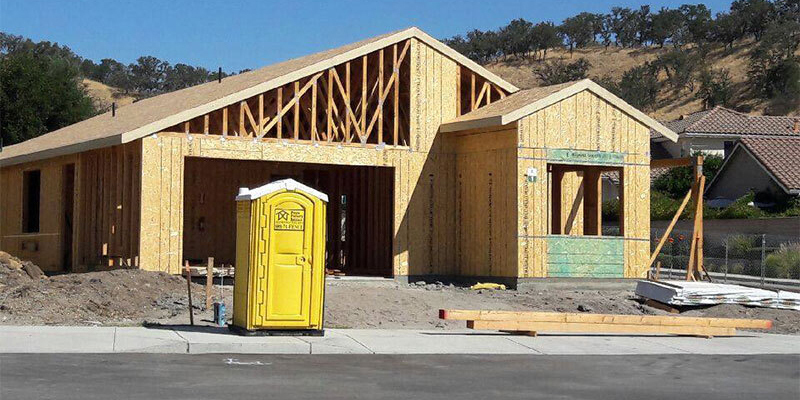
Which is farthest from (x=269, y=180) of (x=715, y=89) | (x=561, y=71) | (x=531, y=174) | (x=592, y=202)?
(x=561, y=71)

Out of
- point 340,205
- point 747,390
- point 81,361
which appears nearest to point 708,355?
point 747,390

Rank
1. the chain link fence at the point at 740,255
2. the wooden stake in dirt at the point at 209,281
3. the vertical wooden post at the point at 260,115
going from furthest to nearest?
the chain link fence at the point at 740,255 → the vertical wooden post at the point at 260,115 → the wooden stake in dirt at the point at 209,281

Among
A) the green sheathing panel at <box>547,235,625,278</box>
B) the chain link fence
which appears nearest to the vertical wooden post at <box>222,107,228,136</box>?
the green sheathing panel at <box>547,235,625,278</box>

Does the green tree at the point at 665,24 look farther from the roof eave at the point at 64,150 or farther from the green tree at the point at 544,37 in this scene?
the roof eave at the point at 64,150

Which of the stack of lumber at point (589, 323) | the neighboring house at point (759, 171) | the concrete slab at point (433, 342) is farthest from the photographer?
the neighboring house at point (759, 171)

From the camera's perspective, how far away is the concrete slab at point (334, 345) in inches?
576

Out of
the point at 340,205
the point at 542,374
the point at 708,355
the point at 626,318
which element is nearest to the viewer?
the point at 542,374

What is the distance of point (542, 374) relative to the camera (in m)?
12.9

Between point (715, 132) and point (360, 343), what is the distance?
1934 inches

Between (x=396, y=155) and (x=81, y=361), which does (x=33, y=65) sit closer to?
(x=396, y=155)

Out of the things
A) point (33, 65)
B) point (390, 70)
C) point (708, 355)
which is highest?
point (33, 65)

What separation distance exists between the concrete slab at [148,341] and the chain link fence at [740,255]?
20656 millimetres

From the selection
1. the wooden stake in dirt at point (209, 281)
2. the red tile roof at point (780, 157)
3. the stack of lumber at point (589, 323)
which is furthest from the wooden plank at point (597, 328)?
the red tile roof at point (780, 157)

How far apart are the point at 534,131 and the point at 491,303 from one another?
432 centimetres
